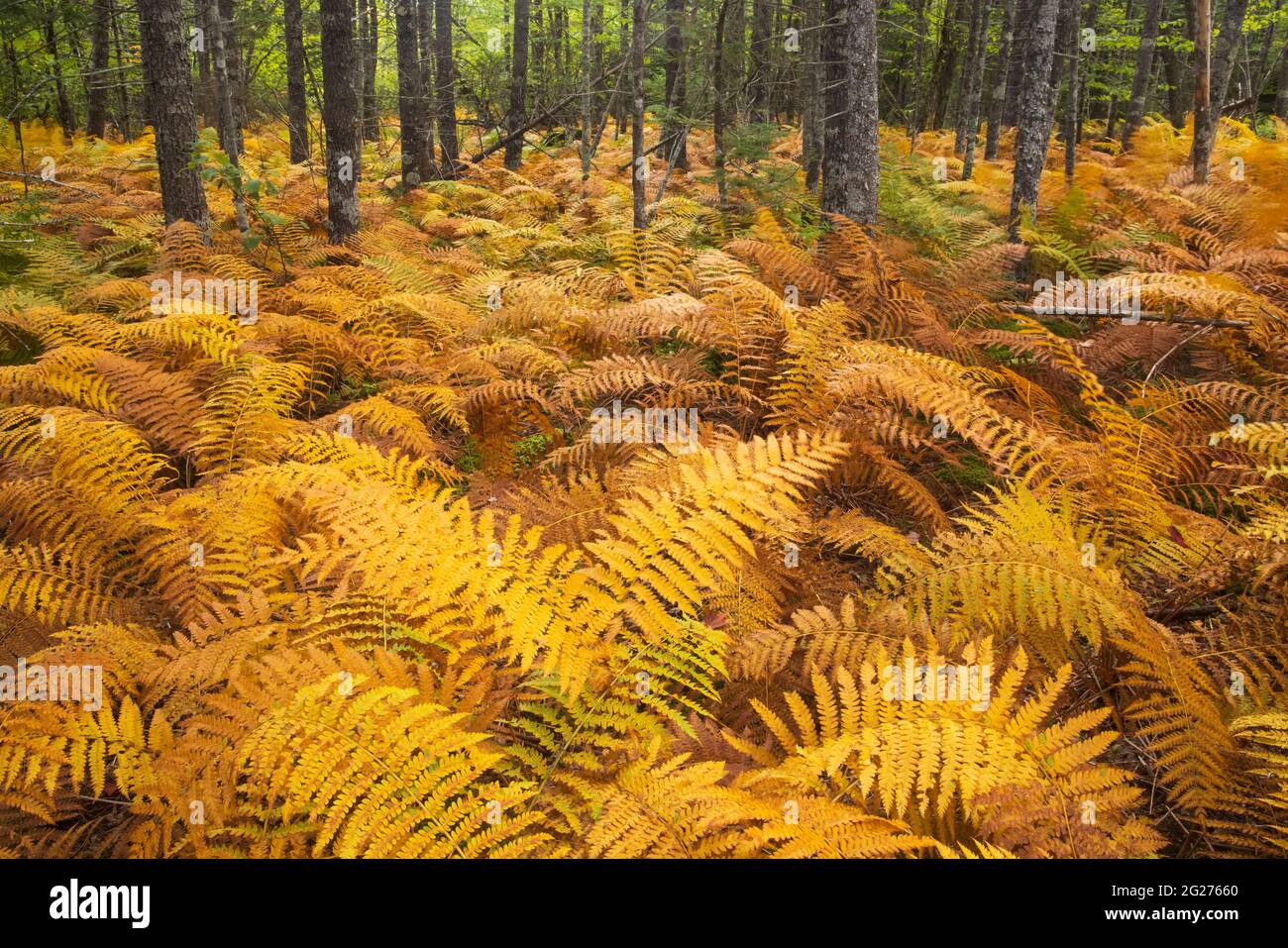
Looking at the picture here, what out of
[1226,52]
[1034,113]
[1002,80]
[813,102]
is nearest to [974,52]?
[1002,80]

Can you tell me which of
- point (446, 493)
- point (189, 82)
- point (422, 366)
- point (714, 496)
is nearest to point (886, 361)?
point (714, 496)

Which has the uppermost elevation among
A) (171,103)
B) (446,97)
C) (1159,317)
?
(446,97)

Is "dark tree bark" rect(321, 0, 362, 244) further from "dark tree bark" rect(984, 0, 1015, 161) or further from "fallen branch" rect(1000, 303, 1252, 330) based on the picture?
"dark tree bark" rect(984, 0, 1015, 161)

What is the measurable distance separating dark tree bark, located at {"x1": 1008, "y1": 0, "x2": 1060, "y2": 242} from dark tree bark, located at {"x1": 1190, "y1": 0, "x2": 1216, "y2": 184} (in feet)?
5.21

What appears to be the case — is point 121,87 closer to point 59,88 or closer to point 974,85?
point 59,88

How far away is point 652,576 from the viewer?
228cm

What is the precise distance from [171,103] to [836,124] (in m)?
6.29

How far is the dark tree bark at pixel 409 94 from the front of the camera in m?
11.8

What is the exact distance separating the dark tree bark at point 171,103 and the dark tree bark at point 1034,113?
309 inches

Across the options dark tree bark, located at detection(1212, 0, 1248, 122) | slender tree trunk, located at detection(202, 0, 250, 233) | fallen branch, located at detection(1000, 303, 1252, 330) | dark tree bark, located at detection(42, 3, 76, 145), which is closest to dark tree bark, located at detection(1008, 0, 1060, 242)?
fallen branch, located at detection(1000, 303, 1252, 330)

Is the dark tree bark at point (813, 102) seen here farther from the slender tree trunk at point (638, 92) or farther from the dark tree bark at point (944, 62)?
the dark tree bark at point (944, 62)

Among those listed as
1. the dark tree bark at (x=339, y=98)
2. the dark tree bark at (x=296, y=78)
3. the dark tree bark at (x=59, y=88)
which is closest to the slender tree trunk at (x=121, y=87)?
the dark tree bark at (x=59, y=88)

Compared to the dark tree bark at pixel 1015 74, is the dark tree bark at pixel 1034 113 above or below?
below
